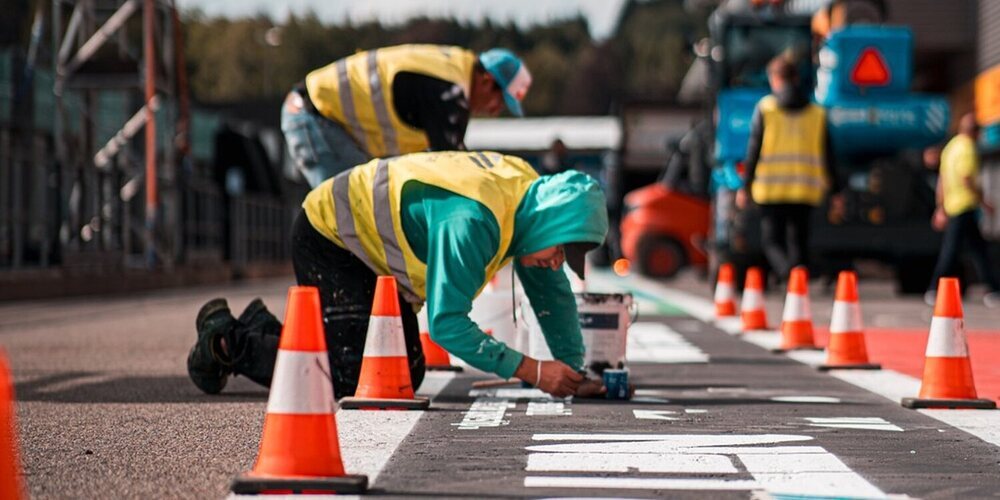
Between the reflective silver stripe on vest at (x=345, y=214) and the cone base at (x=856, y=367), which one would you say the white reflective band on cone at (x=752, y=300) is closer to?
the cone base at (x=856, y=367)

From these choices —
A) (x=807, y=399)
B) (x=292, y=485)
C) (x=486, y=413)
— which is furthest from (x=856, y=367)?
(x=292, y=485)

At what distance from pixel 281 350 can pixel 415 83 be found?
4.31 meters

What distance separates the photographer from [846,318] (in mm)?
9523

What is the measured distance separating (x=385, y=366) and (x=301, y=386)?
2.21 m

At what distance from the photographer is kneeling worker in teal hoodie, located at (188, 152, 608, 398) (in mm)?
6676

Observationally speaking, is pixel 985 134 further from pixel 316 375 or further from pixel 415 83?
pixel 316 375

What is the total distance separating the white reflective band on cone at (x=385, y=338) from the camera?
22.7 ft

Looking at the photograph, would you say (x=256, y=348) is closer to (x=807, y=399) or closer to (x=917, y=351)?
(x=807, y=399)

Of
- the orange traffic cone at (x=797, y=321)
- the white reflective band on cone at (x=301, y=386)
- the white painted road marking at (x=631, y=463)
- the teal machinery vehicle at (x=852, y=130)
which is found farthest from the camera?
the teal machinery vehicle at (x=852, y=130)

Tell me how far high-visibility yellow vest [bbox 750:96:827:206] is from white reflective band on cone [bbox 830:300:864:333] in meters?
4.59

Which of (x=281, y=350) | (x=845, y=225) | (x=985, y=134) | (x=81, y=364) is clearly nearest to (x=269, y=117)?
(x=985, y=134)

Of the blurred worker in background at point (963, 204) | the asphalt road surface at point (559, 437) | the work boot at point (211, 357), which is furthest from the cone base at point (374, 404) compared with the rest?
the blurred worker in background at point (963, 204)

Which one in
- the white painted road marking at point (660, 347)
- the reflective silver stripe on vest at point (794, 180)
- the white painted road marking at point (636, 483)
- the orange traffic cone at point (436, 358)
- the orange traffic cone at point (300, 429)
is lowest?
the white painted road marking at point (660, 347)

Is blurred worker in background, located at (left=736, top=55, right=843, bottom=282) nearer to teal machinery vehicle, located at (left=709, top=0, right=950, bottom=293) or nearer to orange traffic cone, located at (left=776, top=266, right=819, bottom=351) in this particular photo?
orange traffic cone, located at (left=776, top=266, right=819, bottom=351)
